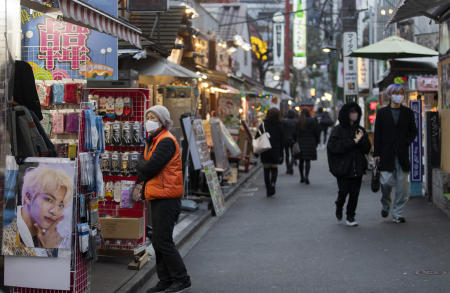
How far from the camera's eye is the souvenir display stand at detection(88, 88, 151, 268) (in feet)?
26.7

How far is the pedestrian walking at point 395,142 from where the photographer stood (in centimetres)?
1034

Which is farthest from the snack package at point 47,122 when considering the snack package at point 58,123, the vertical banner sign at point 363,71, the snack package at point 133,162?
the vertical banner sign at point 363,71

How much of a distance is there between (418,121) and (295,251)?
5.82 meters

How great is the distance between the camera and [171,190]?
6785 millimetres

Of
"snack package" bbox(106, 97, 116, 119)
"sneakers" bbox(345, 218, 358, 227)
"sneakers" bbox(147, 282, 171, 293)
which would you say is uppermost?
"snack package" bbox(106, 97, 116, 119)

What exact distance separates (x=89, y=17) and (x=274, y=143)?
383 inches

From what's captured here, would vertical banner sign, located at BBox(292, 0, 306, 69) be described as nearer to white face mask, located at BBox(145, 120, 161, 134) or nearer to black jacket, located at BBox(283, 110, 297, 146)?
black jacket, located at BBox(283, 110, 297, 146)

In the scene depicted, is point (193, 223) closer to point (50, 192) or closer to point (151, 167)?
point (151, 167)

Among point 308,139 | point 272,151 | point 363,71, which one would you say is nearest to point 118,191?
point 272,151

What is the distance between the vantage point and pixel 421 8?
11.0m

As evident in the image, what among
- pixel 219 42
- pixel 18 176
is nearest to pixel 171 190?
pixel 18 176

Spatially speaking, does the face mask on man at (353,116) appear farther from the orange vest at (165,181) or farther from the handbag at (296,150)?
→ the handbag at (296,150)

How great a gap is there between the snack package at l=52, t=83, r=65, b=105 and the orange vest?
103cm

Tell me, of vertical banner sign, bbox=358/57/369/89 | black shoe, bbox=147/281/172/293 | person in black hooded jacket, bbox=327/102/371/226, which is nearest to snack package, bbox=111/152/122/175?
black shoe, bbox=147/281/172/293
